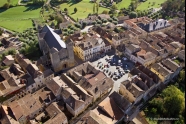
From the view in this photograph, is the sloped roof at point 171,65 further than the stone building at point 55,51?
No

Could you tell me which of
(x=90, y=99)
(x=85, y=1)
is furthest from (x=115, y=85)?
(x=85, y=1)

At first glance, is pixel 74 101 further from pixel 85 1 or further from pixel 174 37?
pixel 85 1

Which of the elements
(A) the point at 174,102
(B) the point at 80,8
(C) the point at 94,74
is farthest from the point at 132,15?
(A) the point at 174,102

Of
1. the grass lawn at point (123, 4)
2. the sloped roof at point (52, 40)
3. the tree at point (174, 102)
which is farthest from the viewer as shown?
the grass lawn at point (123, 4)

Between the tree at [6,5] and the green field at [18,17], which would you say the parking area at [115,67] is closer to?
the green field at [18,17]

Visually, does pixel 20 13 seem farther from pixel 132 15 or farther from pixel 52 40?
pixel 132 15

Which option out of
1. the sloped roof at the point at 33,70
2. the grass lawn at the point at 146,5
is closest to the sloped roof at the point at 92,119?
the sloped roof at the point at 33,70
